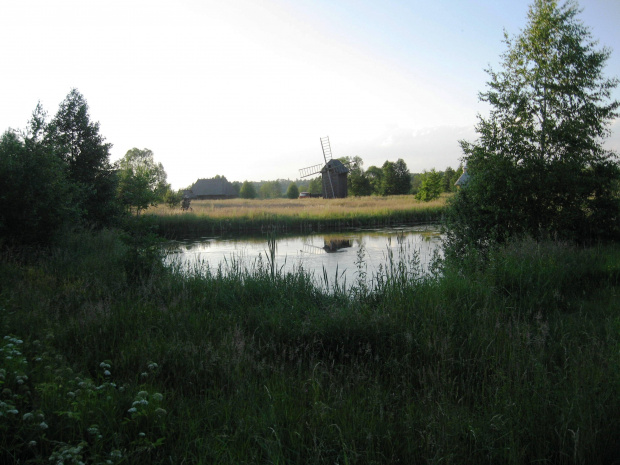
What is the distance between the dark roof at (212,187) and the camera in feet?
223

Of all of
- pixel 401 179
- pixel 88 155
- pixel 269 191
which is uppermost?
pixel 269 191

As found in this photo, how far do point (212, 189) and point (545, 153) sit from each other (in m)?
60.9

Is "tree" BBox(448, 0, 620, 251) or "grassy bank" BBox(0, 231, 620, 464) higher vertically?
"tree" BBox(448, 0, 620, 251)

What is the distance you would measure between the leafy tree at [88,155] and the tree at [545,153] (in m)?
12.2

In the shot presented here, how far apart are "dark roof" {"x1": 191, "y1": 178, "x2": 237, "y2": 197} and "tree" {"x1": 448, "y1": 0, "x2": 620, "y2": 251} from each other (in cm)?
5933

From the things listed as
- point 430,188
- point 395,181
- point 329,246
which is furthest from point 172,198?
point 395,181

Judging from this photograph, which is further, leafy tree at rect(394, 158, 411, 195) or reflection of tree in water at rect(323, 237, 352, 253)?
leafy tree at rect(394, 158, 411, 195)

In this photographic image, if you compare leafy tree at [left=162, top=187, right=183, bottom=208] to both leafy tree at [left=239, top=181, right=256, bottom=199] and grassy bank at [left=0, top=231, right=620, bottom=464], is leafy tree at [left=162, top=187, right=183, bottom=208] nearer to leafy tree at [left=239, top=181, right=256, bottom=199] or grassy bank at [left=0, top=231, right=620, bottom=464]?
grassy bank at [left=0, top=231, right=620, bottom=464]

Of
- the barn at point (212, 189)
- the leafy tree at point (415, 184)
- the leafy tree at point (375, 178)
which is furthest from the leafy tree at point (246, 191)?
the leafy tree at point (415, 184)

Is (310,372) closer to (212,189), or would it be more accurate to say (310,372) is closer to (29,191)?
(29,191)

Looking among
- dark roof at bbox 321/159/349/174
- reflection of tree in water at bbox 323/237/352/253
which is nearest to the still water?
reflection of tree in water at bbox 323/237/352/253

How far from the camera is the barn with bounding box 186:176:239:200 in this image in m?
67.6

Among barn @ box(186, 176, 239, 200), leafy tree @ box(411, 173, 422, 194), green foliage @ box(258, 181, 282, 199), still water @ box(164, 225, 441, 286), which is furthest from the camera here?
green foliage @ box(258, 181, 282, 199)

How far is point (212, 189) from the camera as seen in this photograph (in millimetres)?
68125
